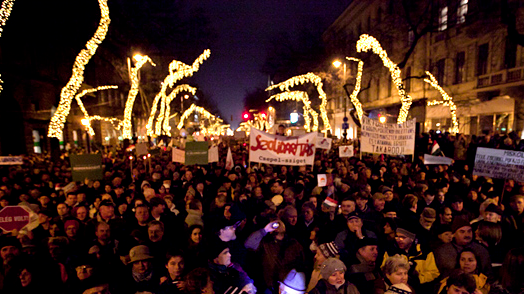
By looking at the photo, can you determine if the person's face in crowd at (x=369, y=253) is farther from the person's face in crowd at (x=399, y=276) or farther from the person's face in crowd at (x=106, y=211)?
the person's face in crowd at (x=106, y=211)

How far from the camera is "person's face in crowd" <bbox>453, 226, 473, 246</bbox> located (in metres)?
3.63

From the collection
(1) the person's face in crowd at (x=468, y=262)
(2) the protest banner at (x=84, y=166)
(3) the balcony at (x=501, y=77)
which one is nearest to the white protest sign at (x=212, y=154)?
(2) the protest banner at (x=84, y=166)

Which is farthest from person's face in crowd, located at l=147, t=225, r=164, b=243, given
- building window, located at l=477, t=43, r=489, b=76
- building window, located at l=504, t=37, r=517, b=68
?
building window, located at l=477, t=43, r=489, b=76

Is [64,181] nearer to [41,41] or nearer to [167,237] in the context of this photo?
[167,237]

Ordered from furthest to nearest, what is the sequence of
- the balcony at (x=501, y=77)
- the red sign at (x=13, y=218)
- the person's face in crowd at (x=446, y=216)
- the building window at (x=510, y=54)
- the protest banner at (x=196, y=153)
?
the building window at (x=510, y=54) → the balcony at (x=501, y=77) → the protest banner at (x=196, y=153) → the person's face in crowd at (x=446, y=216) → the red sign at (x=13, y=218)

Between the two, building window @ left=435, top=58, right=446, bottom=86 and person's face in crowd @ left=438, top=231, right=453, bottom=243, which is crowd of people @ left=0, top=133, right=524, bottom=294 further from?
building window @ left=435, top=58, right=446, bottom=86

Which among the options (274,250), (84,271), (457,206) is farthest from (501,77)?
(84,271)

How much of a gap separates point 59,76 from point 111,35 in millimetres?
8098

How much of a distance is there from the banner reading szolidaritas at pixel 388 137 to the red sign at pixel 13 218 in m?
7.39

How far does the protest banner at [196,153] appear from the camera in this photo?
934 cm

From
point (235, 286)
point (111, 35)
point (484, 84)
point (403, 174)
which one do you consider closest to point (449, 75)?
point (484, 84)

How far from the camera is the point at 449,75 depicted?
2281 cm

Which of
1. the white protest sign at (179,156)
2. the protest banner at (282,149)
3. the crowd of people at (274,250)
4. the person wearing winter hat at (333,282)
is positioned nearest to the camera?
the person wearing winter hat at (333,282)

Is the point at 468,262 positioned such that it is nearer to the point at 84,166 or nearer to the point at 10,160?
the point at 84,166
